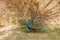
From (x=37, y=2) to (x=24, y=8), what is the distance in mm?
267

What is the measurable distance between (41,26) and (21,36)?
521mm

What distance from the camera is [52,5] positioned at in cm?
391

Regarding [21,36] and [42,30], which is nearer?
[21,36]

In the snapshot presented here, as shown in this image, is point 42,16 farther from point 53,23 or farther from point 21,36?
point 21,36

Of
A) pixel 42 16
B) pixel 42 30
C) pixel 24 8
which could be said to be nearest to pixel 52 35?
pixel 42 30

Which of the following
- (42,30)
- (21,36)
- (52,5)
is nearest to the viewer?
(21,36)

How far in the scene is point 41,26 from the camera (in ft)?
12.3

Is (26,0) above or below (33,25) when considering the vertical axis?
above

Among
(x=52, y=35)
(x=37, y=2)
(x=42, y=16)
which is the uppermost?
(x=37, y=2)

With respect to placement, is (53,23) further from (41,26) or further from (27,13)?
(27,13)

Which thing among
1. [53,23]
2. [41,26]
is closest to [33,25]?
[41,26]

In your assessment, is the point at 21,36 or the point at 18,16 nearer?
the point at 21,36

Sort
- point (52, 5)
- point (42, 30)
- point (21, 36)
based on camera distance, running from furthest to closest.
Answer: point (52, 5), point (42, 30), point (21, 36)

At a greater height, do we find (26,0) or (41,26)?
(26,0)
